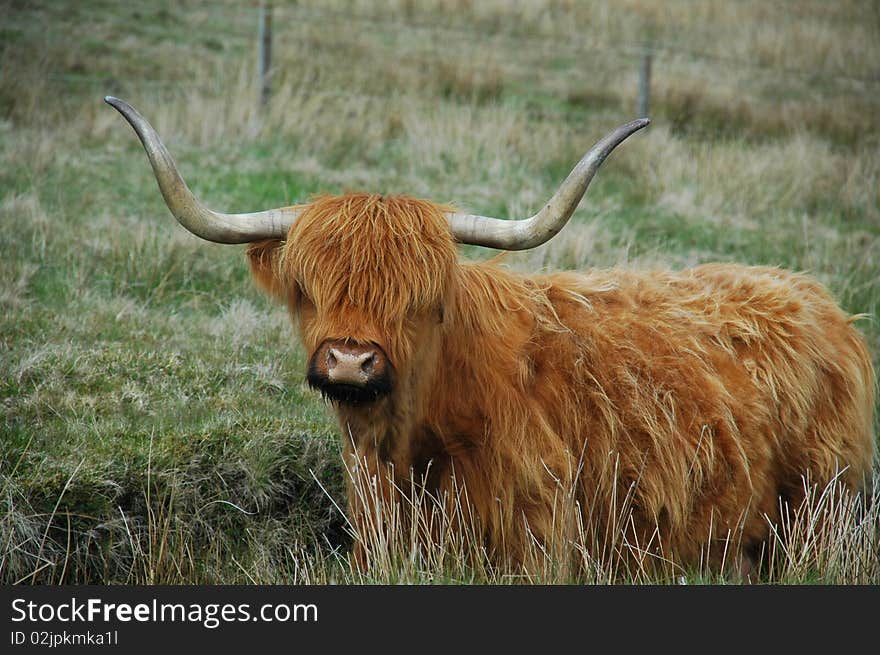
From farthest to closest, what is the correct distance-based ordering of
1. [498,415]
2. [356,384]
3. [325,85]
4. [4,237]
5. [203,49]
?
[203,49], [325,85], [4,237], [498,415], [356,384]

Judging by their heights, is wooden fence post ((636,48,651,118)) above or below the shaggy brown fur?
above

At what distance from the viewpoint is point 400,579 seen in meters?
3.69

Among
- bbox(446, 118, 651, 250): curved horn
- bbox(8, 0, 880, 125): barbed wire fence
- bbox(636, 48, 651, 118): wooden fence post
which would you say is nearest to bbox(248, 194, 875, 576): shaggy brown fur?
bbox(446, 118, 651, 250): curved horn

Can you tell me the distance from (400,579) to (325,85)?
28.7 ft

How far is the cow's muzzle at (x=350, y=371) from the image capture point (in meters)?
3.23

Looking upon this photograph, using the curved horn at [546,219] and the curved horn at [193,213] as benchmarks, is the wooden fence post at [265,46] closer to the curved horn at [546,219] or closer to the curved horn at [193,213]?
the curved horn at [193,213]

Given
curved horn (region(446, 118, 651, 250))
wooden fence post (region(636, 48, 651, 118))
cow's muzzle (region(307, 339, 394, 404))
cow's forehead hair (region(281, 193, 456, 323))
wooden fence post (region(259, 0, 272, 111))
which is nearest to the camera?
cow's muzzle (region(307, 339, 394, 404))

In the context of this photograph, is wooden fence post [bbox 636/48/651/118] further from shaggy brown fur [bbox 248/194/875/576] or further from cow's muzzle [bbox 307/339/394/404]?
cow's muzzle [bbox 307/339/394/404]

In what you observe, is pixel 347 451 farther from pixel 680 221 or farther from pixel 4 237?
pixel 680 221

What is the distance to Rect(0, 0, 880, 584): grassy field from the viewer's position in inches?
179

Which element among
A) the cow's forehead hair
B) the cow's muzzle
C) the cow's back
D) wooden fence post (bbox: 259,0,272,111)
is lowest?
the cow's back

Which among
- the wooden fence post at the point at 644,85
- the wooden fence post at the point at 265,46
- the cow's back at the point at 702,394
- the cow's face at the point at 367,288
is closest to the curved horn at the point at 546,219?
the cow's face at the point at 367,288

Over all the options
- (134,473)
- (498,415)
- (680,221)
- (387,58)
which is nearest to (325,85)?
(387,58)

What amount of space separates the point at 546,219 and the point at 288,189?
531 centimetres
